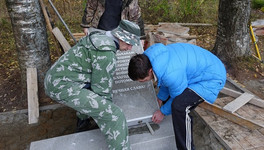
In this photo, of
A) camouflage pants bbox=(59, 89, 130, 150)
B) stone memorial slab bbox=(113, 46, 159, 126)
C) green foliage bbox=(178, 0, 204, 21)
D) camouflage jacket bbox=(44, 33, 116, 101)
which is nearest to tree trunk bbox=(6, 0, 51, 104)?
stone memorial slab bbox=(113, 46, 159, 126)

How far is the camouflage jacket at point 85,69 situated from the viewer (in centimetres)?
228

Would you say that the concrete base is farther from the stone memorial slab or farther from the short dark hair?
the short dark hair

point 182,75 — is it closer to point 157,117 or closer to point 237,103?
point 157,117

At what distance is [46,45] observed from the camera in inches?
151

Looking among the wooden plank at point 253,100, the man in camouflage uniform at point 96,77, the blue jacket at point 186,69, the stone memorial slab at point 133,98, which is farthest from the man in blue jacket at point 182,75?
the wooden plank at point 253,100

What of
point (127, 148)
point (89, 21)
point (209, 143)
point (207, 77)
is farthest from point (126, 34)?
point (209, 143)

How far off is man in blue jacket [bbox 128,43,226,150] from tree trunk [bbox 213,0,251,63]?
2.82 meters

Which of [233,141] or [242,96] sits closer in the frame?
[233,141]

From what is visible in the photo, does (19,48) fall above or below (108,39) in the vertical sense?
below

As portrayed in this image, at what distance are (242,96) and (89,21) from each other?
279cm

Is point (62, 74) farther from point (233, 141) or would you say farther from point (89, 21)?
point (233, 141)

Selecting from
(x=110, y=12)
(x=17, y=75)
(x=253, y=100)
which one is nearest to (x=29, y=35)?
(x=110, y=12)

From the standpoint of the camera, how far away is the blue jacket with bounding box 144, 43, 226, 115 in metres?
2.27

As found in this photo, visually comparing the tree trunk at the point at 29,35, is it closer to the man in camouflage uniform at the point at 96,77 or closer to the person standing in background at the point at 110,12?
the person standing in background at the point at 110,12
